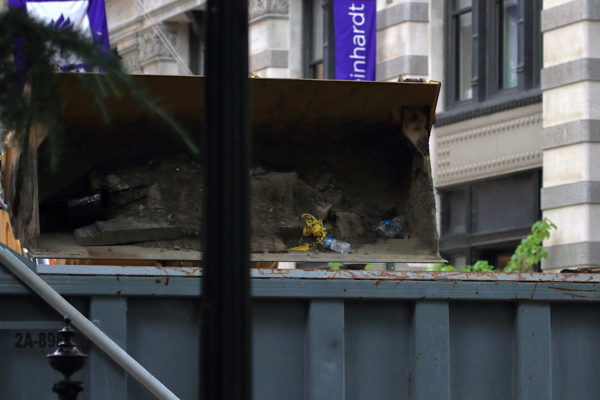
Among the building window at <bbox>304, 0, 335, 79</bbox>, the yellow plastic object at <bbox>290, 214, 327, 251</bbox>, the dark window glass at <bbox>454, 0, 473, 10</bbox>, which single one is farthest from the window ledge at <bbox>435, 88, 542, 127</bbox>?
the yellow plastic object at <bbox>290, 214, 327, 251</bbox>

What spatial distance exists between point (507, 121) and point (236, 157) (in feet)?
44.2

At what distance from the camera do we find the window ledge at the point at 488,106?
16.5 m

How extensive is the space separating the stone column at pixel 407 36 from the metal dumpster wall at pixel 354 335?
12.0 meters

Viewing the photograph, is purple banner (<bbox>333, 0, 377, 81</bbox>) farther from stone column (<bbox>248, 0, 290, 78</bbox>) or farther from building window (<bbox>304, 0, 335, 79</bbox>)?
stone column (<bbox>248, 0, 290, 78</bbox>)

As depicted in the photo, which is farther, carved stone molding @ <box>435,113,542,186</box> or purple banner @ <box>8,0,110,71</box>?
carved stone molding @ <box>435,113,542,186</box>

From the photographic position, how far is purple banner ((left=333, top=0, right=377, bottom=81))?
17453 millimetres

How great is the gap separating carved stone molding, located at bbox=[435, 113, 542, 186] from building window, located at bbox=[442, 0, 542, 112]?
1.06 ft

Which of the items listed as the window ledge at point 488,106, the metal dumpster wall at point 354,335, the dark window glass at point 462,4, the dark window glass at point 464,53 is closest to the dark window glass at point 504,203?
the window ledge at point 488,106

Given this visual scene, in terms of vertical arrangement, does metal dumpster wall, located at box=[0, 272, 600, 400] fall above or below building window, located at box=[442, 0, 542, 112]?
below

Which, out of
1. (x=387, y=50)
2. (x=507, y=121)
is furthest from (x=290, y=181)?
(x=387, y=50)

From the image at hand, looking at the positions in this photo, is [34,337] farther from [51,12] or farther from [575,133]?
[575,133]

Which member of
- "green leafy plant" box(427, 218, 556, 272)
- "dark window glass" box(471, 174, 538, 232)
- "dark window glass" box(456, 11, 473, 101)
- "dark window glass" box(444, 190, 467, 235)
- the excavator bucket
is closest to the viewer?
the excavator bucket

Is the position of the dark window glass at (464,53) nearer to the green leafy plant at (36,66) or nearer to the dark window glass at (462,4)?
the dark window glass at (462,4)

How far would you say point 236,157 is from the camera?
367 cm
